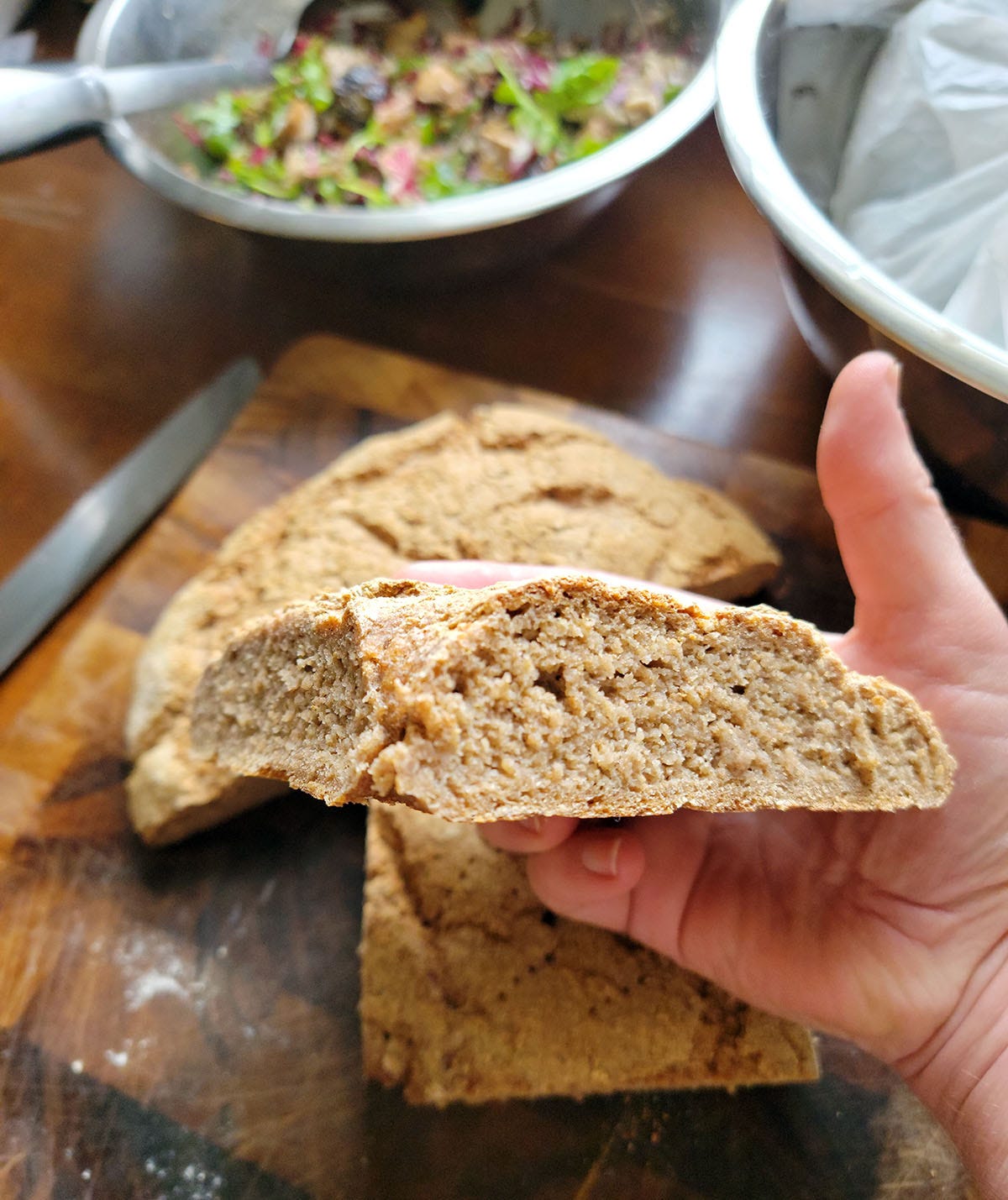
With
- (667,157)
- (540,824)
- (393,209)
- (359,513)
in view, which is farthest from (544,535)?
(667,157)

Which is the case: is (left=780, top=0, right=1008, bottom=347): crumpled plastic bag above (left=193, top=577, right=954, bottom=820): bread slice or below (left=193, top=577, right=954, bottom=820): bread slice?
above

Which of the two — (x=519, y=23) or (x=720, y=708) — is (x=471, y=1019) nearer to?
(x=720, y=708)

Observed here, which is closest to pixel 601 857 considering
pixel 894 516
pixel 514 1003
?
pixel 514 1003

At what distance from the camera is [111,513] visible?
1.79 meters

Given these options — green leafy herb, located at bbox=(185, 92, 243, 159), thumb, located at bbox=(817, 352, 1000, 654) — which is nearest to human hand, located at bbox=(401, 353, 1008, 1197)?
thumb, located at bbox=(817, 352, 1000, 654)

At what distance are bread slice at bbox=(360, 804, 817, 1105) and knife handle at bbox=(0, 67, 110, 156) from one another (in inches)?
54.2

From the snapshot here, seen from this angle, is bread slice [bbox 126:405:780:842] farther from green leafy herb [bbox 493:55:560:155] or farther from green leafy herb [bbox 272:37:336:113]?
green leafy herb [bbox 272:37:336:113]

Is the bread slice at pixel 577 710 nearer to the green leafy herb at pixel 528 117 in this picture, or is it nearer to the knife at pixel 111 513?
the knife at pixel 111 513

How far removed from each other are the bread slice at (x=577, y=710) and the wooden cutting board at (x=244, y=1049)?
659mm

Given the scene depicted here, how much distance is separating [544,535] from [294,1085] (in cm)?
99

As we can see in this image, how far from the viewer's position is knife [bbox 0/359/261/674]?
170 cm

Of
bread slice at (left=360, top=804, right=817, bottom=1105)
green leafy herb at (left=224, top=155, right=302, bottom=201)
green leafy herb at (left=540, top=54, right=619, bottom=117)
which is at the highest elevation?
green leafy herb at (left=540, top=54, right=619, bottom=117)

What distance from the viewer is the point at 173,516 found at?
1832mm

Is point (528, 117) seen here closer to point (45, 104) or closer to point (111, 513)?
point (45, 104)
